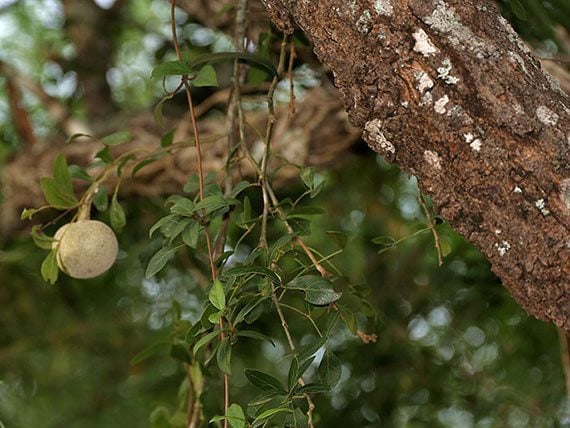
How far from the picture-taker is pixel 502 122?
56cm

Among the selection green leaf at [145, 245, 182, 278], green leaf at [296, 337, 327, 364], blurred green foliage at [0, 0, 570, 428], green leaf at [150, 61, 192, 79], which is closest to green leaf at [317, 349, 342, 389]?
green leaf at [296, 337, 327, 364]

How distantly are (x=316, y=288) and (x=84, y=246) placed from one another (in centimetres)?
25

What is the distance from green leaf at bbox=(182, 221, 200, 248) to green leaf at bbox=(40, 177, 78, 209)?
192mm

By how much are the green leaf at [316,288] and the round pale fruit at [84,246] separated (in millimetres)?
229

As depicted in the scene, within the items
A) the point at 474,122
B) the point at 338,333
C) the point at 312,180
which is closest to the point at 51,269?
the point at 312,180

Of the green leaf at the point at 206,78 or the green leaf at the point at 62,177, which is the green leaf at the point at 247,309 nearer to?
the green leaf at the point at 206,78

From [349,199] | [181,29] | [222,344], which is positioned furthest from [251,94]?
[222,344]

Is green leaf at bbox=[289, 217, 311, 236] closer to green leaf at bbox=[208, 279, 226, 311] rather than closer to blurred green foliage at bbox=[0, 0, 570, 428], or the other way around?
green leaf at bbox=[208, 279, 226, 311]

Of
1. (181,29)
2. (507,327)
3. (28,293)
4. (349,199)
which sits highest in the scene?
(181,29)

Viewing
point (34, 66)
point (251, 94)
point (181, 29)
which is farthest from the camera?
point (34, 66)

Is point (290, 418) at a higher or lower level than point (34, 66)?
higher

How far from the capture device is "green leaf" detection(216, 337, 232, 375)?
2.06ft

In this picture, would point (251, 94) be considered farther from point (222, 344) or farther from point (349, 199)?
point (222, 344)

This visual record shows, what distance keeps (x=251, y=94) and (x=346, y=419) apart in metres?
0.53
